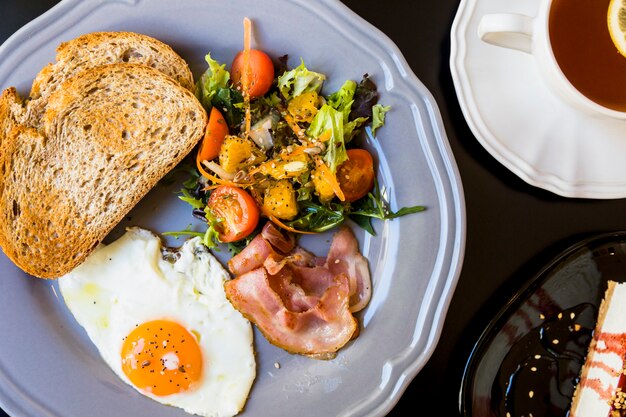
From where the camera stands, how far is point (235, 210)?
1.96 meters

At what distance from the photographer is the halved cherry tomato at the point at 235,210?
1961 millimetres

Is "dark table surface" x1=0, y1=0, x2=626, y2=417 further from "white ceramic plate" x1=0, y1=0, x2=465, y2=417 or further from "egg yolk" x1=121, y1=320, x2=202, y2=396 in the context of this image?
"egg yolk" x1=121, y1=320, x2=202, y2=396

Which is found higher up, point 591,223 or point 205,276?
point 591,223

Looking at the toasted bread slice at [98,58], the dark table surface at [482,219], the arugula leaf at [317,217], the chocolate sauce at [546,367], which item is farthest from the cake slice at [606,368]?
the toasted bread slice at [98,58]

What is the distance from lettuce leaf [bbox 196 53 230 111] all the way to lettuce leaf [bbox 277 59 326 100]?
0.20 m

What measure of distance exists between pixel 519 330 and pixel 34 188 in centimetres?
180

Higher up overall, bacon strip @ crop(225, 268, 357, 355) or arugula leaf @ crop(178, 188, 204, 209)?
arugula leaf @ crop(178, 188, 204, 209)

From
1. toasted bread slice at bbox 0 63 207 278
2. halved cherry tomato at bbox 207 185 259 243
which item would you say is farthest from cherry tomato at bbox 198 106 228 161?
halved cherry tomato at bbox 207 185 259 243

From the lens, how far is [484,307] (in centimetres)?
211

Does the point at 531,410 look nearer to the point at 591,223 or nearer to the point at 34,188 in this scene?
the point at 591,223

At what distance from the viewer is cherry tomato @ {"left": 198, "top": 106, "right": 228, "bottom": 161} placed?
1989mm

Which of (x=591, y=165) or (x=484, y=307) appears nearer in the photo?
(x=591, y=165)

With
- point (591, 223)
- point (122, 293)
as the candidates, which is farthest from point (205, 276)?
point (591, 223)

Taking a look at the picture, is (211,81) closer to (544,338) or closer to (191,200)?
(191,200)
